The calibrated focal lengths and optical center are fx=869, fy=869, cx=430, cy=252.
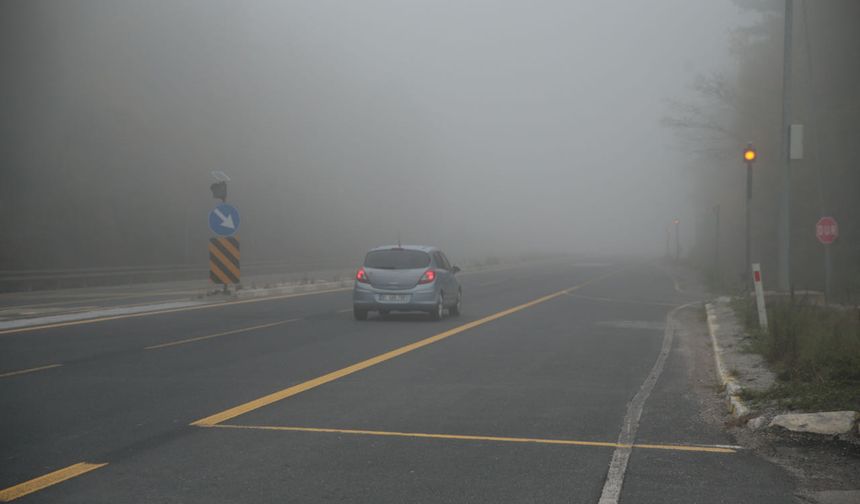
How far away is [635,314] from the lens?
21.2m

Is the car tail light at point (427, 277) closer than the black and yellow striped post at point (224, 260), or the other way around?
the car tail light at point (427, 277)

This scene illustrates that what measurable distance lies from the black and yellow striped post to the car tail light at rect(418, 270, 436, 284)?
8.35 meters

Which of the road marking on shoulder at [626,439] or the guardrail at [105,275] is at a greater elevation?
the road marking on shoulder at [626,439]

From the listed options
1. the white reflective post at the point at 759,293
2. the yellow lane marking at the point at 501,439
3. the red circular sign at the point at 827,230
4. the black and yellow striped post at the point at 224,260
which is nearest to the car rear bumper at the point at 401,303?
the white reflective post at the point at 759,293

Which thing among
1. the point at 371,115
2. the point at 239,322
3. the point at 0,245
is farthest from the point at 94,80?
the point at 371,115

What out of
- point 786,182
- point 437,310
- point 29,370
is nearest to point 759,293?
point 437,310

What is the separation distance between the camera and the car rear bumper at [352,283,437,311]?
59.8 ft

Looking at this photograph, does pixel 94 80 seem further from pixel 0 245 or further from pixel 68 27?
pixel 0 245

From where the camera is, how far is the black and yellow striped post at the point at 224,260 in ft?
81.0

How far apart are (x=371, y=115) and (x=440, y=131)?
23367 mm

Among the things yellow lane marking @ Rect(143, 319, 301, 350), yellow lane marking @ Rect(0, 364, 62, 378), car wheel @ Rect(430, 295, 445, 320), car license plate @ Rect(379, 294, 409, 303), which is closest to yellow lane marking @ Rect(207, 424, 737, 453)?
yellow lane marking @ Rect(0, 364, 62, 378)

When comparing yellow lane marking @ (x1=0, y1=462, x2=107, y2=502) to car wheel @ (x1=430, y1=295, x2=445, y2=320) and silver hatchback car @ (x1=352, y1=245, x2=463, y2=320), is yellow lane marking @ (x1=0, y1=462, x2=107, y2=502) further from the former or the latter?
car wheel @ (x1=430, y1=295, x2=445, y2=320)

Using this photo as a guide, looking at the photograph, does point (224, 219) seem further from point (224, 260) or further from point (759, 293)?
point (759, 293)

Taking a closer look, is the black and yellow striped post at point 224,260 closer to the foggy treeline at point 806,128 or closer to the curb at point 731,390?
the curb at point 731,390
